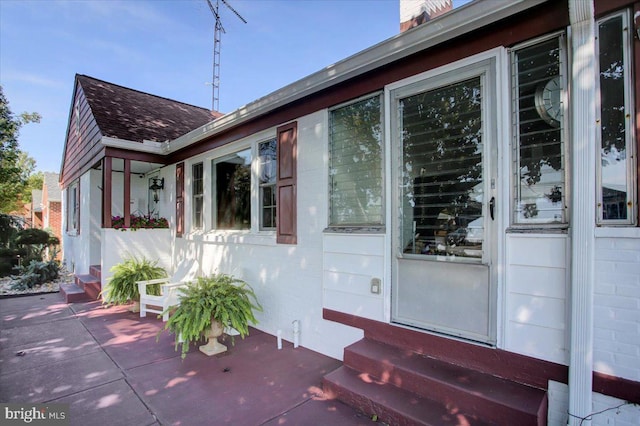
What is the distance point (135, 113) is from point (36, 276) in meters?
4.44

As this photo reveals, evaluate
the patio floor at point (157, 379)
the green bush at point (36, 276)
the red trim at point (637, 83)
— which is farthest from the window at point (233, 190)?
the green bush at point (36, 276)

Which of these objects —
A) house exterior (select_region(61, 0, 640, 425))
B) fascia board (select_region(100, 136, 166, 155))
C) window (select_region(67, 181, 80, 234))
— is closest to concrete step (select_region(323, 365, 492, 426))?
house exterior (select_region(61, 0, 640, 425))

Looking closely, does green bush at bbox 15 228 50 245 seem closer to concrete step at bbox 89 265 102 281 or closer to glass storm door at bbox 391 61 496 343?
concrete step at bbox 89 265 102 281

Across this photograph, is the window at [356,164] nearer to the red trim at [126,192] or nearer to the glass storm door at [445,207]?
the glass storm door at [445,207]

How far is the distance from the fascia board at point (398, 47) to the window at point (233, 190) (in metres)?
0.88

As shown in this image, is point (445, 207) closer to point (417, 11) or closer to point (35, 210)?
point (417, 11)

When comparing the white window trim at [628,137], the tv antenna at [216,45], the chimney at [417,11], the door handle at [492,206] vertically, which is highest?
the tv antenna at [216,45]

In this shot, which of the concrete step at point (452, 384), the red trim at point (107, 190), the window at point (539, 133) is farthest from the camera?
the red trim at point (107, 190)

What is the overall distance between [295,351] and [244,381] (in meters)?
0.80

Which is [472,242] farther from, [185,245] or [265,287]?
[185,245]

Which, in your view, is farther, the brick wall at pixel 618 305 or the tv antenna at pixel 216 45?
the tv antenna at pixel 216 45

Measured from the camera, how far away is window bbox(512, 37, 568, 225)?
2.04 metres

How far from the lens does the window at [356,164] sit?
10.1 ft

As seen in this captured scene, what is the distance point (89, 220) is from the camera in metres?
7.58
